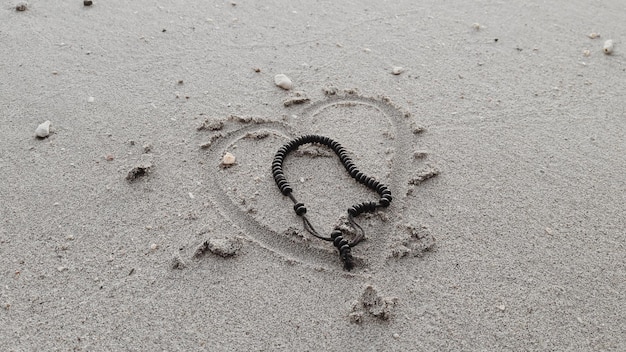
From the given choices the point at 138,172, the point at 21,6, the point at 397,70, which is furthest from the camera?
the point at 21,6

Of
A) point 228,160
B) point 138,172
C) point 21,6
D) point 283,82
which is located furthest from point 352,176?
point 21,6

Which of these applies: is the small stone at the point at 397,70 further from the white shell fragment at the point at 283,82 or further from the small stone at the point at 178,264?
the small stone at the point at 178,264

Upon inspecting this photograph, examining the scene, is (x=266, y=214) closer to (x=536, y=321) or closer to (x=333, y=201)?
(x=333, y=201)

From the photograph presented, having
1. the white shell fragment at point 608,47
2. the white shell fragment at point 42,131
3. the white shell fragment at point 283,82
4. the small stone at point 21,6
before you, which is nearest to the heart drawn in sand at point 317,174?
the white shell fragment at point 283,82

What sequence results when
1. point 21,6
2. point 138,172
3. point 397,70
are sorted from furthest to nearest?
point 21,6
point 397,70
point 138,172

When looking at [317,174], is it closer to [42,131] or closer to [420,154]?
[420,154]

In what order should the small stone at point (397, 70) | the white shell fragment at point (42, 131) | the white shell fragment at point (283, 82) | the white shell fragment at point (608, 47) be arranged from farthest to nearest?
the white shell fragment at point (608, 47), the small stone at point (397, 70), the white shell fragment at point (283, 82), the white shell fragment at point (42, 131)
